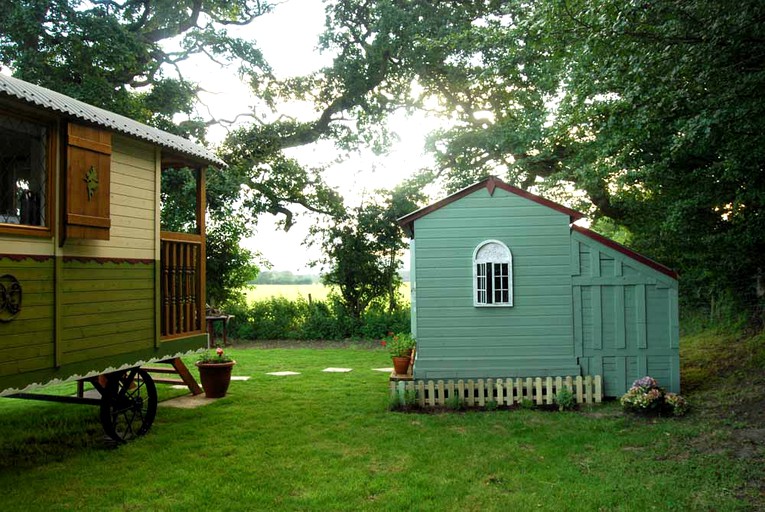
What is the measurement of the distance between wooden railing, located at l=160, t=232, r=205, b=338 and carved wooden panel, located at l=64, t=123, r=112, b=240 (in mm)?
1399

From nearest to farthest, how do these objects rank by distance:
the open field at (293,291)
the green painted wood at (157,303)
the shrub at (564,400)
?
the green painted wood at (157,303) < the shrub at (564,400) < the open field at (293,291)

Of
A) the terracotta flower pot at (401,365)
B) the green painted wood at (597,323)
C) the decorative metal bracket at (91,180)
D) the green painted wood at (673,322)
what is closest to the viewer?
the decorative metal bracket at (91,180)

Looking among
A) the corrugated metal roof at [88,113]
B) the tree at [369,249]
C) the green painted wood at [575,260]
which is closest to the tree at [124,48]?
the tree at [369,249]

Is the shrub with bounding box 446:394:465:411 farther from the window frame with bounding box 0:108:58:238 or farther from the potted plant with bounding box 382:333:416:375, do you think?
the window frame with bounding box 0:108:58:238

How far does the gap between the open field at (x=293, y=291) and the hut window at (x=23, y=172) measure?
505 inches

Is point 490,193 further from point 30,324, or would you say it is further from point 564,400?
point 30,324

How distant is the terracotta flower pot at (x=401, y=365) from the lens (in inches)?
347

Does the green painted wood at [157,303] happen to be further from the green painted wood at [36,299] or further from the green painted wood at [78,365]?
the green painted wood at [36,299]

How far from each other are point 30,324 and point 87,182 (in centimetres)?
154

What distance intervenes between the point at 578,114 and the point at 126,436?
25.1 feet

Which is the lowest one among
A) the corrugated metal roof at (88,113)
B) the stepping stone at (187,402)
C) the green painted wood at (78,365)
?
the stepping stone at (187,402)

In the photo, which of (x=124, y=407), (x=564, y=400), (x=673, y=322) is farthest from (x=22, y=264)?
(x=673, y=322)

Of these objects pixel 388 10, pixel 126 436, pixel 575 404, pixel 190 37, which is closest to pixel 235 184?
pixel 190 37

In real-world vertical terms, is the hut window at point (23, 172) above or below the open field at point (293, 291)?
above
